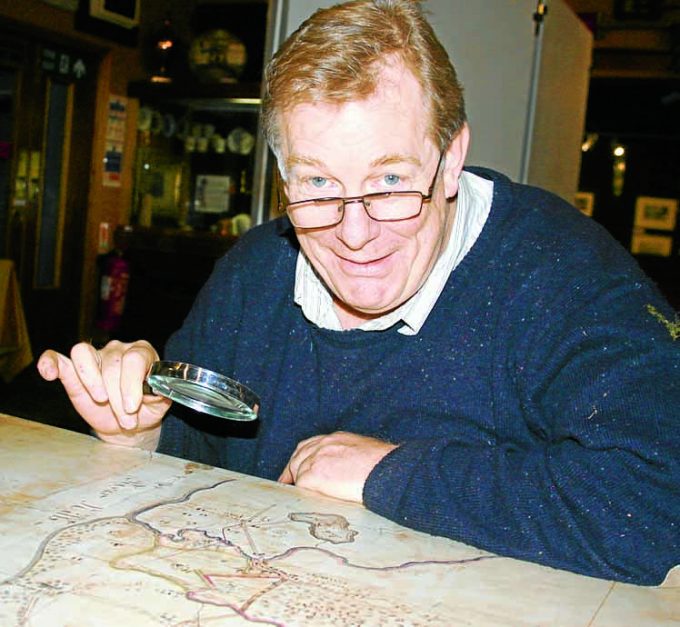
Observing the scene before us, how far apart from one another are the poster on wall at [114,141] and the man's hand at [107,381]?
17.9 feet

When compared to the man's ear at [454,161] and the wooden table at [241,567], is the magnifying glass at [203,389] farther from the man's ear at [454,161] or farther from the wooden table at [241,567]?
the man's ear at [454,161]

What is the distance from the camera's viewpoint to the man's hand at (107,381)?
131cm

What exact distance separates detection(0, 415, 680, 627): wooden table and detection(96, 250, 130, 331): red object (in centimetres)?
516

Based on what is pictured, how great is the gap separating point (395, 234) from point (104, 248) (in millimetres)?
5662

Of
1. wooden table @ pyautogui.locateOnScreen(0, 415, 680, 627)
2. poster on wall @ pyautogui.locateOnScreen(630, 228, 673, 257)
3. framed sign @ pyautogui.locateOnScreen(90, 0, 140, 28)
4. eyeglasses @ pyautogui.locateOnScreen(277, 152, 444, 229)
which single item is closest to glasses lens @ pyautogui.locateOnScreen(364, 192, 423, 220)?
eyeglasses @ pyautogui.locateOnScreen(277, 152, 444, 229)

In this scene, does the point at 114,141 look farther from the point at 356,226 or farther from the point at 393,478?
the point at 393,478

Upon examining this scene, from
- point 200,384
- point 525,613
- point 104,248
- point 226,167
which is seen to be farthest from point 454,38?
point 104,248

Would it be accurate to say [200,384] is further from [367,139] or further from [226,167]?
[226,167]

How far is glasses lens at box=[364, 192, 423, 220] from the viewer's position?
1212 mm

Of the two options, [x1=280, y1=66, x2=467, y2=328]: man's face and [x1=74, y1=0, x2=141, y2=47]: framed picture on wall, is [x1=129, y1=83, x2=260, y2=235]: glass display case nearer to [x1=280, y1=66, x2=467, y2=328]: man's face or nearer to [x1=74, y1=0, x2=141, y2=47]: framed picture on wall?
[x1=74, y1=0, x2=141, y2=47]: framed picture on wall

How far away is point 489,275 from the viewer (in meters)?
1.35

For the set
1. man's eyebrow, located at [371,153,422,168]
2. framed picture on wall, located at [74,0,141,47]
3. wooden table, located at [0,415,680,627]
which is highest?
framed picture on wall, located at [74,0,141,47]

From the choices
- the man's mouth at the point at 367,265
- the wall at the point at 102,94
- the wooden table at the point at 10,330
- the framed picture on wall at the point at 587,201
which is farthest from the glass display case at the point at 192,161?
the man's mouth at the point at 367,265

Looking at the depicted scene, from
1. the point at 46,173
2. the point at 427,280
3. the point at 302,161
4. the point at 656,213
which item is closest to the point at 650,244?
the point at 656,213
